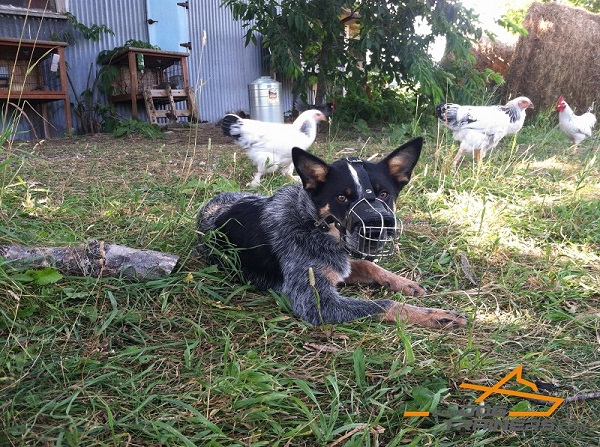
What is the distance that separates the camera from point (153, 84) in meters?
10.3

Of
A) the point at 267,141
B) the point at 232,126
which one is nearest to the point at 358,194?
the point at 267,141

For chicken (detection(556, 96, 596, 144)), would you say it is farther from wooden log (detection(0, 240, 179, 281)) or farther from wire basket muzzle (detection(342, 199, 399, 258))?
wooden log (detection(0, 240, 179, 281))

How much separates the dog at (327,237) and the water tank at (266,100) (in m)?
8.73

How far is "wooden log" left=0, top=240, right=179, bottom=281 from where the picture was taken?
7.35 feet

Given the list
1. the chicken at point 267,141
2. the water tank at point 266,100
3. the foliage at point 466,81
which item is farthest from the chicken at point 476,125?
the water tank at point 266,100

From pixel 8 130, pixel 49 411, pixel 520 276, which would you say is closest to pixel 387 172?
pixel 520 276

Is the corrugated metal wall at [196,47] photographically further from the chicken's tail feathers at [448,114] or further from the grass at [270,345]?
the grass at [270,345]

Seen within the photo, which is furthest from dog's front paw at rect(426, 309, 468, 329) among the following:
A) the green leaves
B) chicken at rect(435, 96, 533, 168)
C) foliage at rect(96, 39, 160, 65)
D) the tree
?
foliage at rect(96, 39, 160, 65)

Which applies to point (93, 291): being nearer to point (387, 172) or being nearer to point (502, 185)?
point (387, 172)

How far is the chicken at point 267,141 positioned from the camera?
15.7 feet

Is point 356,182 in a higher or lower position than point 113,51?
lower

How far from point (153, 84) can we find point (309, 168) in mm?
8833

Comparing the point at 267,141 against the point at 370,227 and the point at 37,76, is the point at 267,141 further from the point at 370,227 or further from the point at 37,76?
the point at 37,76

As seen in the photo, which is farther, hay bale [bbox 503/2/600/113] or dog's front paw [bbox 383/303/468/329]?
hay bale [bbox 503/2/600/113]
